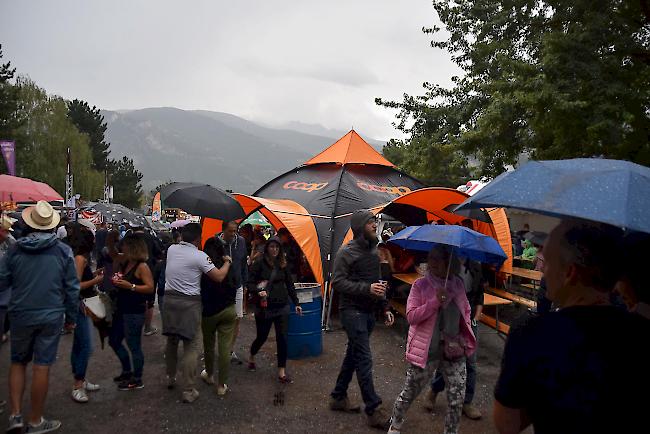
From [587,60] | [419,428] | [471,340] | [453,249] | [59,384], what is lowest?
[59,384]

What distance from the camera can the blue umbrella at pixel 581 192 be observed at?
70.3 inches

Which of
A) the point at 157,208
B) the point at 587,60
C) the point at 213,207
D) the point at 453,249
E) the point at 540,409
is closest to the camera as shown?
the point at 540,409

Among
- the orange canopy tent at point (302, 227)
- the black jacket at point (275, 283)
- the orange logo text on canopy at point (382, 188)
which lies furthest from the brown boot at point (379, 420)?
the orange logo text on canopy at point (382, 188)

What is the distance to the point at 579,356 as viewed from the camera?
4.86ft

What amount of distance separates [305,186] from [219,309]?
238 inches

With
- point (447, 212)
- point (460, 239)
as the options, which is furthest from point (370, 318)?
point (447, 212)

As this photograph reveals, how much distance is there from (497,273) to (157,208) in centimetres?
2819

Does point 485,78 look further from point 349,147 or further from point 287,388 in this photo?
point 287,388

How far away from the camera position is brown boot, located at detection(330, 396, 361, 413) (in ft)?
15.4

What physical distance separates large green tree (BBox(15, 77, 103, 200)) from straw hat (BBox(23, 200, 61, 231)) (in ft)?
124

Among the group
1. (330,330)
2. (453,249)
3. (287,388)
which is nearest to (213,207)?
(287,388)

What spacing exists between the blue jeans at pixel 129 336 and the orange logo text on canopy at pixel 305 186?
5896 millimetres

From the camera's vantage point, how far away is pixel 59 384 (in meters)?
5.17

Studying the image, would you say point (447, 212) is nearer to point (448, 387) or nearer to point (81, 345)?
point (448, 387)
